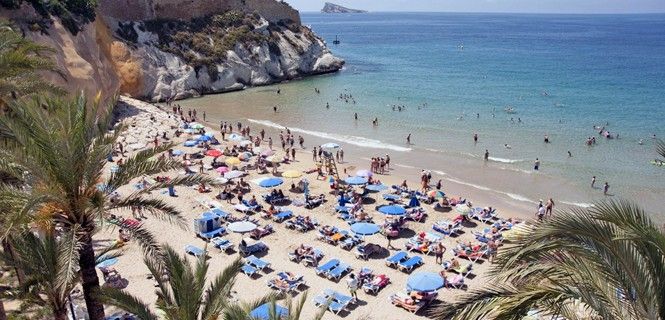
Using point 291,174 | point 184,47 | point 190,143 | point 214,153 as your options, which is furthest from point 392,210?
point 184,47

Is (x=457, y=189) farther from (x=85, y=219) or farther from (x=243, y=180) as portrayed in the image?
(x=85, y=219)

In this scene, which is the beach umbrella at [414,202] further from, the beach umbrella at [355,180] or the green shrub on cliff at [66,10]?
the green shrub on cliff at [66,10]

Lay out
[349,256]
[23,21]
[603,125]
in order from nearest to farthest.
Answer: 1. [349,256]
2. [23,21]
3. [603,125]

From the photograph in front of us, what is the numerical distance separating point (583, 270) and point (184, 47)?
5423 centimetres

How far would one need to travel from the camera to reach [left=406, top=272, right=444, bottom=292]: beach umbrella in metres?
14.8

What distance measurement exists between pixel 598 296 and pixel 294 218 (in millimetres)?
16385

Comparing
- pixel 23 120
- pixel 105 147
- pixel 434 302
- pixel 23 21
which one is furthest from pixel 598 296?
pixel 23 21

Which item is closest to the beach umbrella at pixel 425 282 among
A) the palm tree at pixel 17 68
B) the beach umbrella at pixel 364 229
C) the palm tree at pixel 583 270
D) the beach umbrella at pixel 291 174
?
the beach umbrella at pixel 364 229

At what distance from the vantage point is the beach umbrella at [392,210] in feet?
68.1

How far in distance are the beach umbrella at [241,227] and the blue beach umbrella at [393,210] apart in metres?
5.19

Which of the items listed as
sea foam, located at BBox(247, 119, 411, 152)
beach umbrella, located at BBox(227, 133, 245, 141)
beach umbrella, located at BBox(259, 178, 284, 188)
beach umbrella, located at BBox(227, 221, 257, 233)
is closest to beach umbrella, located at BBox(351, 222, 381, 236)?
beach umbrella, located at BBox(227, 221, 257, 233)

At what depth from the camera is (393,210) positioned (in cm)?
2092

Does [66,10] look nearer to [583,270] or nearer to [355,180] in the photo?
[355,180]

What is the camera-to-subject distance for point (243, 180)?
84.8ft
